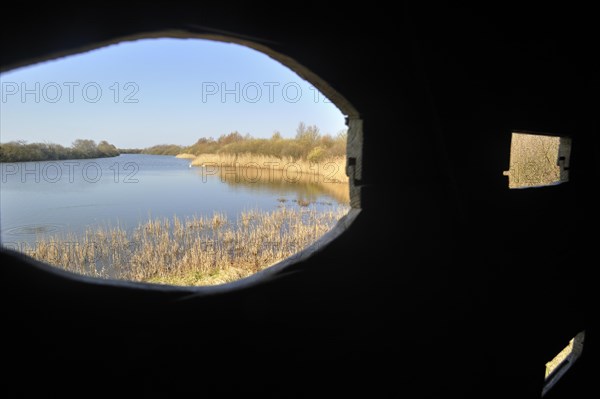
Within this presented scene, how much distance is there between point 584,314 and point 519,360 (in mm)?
1212

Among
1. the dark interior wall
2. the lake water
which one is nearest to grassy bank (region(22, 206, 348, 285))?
the lake water

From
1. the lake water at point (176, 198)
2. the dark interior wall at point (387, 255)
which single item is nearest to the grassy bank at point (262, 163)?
the lake water at point (176, 198)

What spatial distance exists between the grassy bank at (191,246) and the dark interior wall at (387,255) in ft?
14.5

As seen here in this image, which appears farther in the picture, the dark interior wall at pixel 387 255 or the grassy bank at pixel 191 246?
the grassy bank at pixel 191 246

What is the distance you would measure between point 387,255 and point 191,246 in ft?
23.8

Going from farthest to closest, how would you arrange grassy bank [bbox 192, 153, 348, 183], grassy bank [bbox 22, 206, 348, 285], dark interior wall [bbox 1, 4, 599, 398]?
grassy bank [bbox 22, 206, 348, 285] < grassy bank [bbox 192, 153, 348, 183] < dark interior wall [bbox 1, 4, 599, 398]

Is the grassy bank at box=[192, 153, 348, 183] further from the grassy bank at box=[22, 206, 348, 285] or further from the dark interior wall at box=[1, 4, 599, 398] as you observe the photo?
the dark interior wall at box=[1, 4, 599, 398]

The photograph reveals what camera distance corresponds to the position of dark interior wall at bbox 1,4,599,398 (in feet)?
2.82

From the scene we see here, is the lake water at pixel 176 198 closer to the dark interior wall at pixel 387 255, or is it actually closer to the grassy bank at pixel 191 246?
the grassy bank at pixel 191 246

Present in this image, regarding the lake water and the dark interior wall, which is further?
the lake water

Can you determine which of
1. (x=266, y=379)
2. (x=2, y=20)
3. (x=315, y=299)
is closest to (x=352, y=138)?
(x=315, y=299)

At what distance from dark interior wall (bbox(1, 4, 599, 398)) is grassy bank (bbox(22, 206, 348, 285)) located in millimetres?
4416

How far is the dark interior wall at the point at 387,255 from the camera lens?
2.82 feet

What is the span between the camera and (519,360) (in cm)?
214
